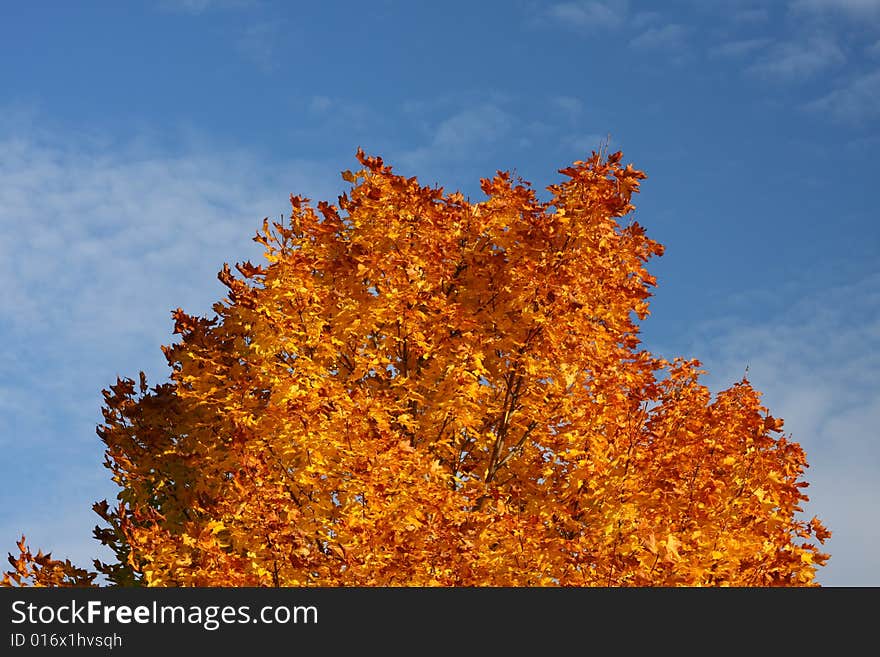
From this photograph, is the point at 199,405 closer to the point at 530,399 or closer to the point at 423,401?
the point at 423,401

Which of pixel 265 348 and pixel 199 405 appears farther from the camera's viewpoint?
pixel 199 405

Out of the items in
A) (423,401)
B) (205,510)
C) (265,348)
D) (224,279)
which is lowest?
(205,510)

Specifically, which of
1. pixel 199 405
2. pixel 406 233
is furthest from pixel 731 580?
pixel 199 405

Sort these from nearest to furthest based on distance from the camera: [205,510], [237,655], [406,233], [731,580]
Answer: [237,655]
[205,510]
[731,580]
[406,233]

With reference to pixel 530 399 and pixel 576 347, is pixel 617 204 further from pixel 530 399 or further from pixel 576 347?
pixel 530 399

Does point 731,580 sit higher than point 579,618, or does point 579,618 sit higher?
point 731,580

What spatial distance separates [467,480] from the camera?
14.7 m

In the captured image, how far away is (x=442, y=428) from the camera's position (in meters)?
14.6

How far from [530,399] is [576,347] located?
112cm

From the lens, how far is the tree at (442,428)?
13.0m

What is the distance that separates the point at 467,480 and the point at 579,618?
15.4 feet

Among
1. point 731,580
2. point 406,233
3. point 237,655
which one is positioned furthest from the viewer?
point 406,233

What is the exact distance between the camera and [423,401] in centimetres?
1465

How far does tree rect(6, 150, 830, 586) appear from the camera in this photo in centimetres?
1302
